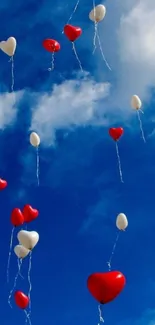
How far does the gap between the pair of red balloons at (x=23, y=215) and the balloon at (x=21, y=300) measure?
2.00 m

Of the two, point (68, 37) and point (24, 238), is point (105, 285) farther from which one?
point (68, 37)

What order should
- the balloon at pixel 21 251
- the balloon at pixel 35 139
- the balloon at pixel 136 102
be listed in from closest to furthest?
the balloon at pixel 21 251 < the balloon at pixel 136 102 < the balloon at pixel 35 139

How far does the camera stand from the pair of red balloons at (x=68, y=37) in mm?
18141

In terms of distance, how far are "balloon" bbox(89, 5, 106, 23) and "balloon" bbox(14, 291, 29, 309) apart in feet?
26.8

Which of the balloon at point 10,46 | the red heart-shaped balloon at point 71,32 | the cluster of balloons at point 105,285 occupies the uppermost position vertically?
the red heart-shaped balloon at point 71,32

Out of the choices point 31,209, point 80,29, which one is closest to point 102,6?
point 80,29

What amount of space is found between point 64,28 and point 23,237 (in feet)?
20.6

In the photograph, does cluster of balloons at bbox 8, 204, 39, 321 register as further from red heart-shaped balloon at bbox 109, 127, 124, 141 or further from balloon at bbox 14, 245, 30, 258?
red heart-shaped balloon at bbox 109, 127, 124, 141

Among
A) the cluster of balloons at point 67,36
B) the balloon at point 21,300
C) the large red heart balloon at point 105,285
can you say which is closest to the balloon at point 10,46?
the cluster of balloons at point 67,36

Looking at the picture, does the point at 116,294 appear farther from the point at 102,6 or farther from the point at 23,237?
the point at 102,6

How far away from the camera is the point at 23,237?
16797 mm

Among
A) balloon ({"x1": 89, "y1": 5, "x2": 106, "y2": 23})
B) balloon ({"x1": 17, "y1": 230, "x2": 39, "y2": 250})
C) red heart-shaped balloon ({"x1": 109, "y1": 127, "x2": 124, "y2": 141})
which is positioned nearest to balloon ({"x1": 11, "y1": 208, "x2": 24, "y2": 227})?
balloon ({"x1": 17, "y1": 230, "x2": 39, "y2": 250})

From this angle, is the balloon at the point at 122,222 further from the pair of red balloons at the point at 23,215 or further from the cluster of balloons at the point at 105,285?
the cluster of balloons at the point at 105,285

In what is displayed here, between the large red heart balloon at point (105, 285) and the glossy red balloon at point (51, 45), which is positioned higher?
the glossy red balloon at point (51, 45)
